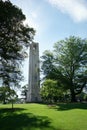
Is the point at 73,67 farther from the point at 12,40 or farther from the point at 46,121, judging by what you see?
the point at 46,121

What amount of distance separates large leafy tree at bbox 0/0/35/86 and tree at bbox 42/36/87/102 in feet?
97.7

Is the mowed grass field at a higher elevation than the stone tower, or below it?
below

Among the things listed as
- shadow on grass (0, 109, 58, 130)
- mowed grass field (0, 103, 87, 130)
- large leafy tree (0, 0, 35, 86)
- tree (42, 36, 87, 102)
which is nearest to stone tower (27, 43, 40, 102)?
tree (42, 36, 87, 102)

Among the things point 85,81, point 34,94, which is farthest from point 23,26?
point 34,94

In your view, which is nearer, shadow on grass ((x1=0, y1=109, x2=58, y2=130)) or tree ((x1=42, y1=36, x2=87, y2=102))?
shadow on grass ((x1=0, y1=109, x2=58, y2=130))

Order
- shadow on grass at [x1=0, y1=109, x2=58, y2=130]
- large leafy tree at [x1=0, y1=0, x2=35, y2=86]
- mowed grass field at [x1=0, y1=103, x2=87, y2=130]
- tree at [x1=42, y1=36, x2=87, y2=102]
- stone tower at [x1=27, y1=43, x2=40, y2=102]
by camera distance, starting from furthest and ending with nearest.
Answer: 1. stone tower at [x1=27, y1=43, x2=40, y2=102]
2. tree at [x1=42, y1=36, x2=87, y2=102]
3. large leafy tree at [x1=0, y1=0, x2=35, y2=86]
4. shadow on grass at [x1=0, y1=109, x2=58, y2=130]
5. mowed grass field at [x1=0, y1=103, x2=87, y2=130]

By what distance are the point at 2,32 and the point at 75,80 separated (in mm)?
37650

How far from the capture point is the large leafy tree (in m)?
22.8

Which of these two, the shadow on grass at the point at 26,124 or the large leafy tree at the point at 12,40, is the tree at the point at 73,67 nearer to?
the large leafy tree at the point at 12,40

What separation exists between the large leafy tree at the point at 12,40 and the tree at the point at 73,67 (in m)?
29.8

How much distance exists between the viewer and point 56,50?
62.4 metres

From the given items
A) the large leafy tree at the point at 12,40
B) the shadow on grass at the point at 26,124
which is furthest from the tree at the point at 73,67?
the shadow on grass at the point at 26,124

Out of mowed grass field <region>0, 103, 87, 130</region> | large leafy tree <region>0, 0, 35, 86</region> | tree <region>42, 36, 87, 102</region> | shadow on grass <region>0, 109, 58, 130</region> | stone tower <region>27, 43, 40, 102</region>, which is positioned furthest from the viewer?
stone tower <region>27, 43, 40, 102</region>

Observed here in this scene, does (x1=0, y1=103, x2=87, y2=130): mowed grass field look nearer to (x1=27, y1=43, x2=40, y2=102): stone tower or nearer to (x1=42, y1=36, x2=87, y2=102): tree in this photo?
(x1=42, y1=36, x2=87, y2=102): tree
